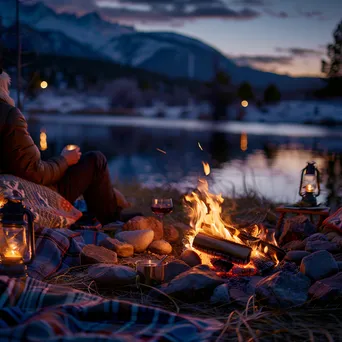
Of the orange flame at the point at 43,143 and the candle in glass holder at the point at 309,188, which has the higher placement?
the orange flame at the point at 43,143

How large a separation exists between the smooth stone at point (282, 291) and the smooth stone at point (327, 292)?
0.16 feet

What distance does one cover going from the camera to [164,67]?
144 meters

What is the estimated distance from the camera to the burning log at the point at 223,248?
11.4 ft

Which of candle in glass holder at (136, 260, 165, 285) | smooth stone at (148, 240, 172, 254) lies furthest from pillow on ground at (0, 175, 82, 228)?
candle in glass holder at (136, 260, 165, 285)

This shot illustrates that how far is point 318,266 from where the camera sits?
11.1ft

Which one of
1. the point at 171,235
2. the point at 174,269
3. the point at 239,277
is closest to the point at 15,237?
the point at 174,269

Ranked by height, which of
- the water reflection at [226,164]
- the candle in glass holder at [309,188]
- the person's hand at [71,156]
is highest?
the person's hand at [71,156]

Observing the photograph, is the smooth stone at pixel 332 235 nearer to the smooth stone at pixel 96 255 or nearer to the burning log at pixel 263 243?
the burning log at pixel 263 243

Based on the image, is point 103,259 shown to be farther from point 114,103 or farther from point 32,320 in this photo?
point 114,103

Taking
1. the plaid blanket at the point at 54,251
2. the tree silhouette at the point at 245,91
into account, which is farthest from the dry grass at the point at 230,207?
the tree silhouette at the point at 245,91

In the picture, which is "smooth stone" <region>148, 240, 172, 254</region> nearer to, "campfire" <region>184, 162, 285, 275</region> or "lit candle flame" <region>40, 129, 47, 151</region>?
"campfire" <region>184, 162, 285, 275</region>

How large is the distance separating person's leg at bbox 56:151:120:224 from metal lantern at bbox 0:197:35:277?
1.32 metres

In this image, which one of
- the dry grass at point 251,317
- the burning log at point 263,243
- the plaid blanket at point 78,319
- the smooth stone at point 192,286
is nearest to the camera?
the plaid blanket at point 78,319

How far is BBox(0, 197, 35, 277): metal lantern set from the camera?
303 cm
